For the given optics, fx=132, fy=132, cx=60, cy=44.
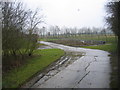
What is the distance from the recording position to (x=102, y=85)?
5.80 meters

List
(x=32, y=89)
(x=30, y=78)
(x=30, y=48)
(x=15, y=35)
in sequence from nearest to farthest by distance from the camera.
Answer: (x=32, y=89)
(x=30, y=78)
(x=15, y=35)
(x=30, y=48)

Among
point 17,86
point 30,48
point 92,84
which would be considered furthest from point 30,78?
point 30,48

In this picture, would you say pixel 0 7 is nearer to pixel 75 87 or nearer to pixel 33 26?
pixel 33 26

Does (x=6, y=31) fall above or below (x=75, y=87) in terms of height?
above

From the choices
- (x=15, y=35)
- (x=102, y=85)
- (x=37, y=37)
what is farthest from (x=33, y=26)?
(x=102, y=85)

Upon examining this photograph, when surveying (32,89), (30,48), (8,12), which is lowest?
(32,89)

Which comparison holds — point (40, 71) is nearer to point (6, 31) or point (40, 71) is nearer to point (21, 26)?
point (6, 31)

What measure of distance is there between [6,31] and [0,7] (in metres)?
1.53

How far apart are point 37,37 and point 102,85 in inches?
339

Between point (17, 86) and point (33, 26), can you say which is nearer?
point (17, 86)

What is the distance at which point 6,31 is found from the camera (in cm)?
832

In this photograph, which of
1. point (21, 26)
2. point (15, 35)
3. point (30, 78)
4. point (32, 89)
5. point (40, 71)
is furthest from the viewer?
point (21, 26)

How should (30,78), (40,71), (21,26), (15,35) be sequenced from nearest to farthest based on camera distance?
(30,78) < (40,71) < (15,35) < (21,26)

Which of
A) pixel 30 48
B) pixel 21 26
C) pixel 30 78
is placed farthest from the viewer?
pixel 30 48
